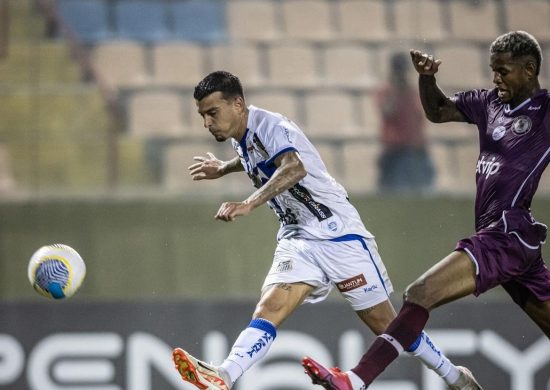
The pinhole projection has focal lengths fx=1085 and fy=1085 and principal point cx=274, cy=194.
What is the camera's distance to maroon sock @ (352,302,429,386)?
534 centimetres

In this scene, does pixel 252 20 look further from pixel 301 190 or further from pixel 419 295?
pixel 419 295

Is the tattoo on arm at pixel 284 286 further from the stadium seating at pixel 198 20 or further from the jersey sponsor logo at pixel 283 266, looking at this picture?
the stadium seating at pixel 198 20

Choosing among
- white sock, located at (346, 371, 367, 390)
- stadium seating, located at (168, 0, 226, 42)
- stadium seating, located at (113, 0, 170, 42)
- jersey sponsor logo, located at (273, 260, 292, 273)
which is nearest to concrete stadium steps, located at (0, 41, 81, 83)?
stadium seating, located at (113, 0, 170, 42)

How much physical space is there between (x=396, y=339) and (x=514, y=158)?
3.74 feet

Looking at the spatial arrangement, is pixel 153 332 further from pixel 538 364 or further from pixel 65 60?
pixel 538 364

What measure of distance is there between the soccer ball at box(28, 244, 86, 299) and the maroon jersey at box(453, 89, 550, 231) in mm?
2290

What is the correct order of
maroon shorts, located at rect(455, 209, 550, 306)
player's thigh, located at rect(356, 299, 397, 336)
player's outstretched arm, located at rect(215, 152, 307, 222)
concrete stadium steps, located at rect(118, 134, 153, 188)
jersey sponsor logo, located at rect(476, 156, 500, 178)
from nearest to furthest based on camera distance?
1. player's outstretched arm, located at rect(215, 152, 307, 222)
2. maroon shorts, located at rect(455, 209, 550, 306)
3. jersey sponsor logo, located at rect(476, 156, 500, 178)
4. player's thigh, located at rect(356, 299, 397, 336)
5. concrete stadium steps, located at rect(118, 134, 153, 188)

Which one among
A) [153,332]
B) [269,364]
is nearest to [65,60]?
[153,332]

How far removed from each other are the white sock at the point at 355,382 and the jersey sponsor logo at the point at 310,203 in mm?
1092

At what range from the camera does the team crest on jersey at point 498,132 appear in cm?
571

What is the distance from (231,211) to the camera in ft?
17.1

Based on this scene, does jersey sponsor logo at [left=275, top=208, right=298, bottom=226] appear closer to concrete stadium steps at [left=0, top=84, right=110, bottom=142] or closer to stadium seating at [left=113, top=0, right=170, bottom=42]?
concrete stadium steps at [left=0, top=84, right=110, bottom=142]

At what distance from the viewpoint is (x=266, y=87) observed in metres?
8.91

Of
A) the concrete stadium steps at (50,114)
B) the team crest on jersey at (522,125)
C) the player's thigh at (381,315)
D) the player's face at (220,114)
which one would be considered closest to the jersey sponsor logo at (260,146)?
the player's face at (220,114)
